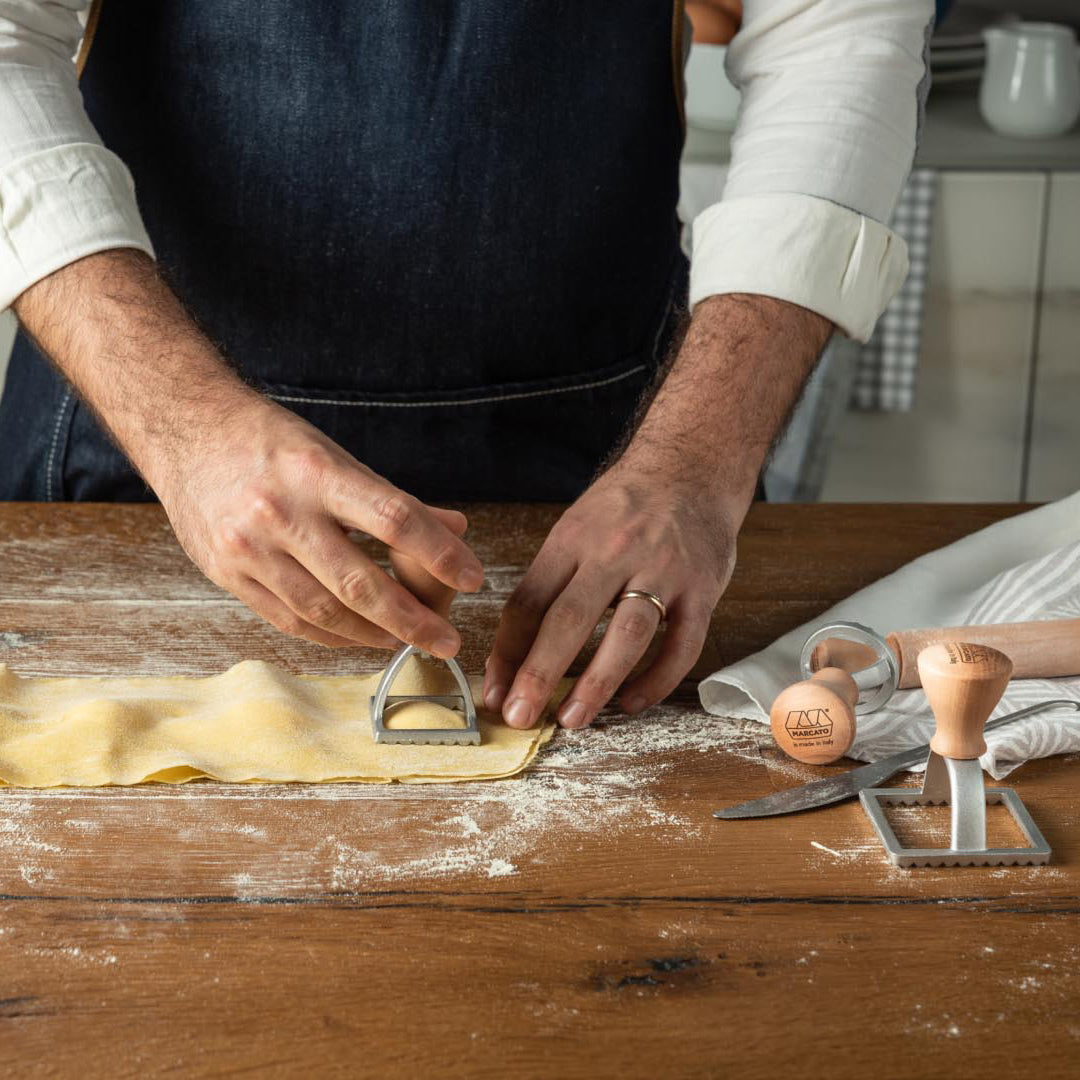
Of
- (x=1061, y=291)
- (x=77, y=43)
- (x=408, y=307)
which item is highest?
(x=77, y=43)

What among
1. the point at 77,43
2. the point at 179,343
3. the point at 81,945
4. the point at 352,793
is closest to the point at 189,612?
the point at 179,343

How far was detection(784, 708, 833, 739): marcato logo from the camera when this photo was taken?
2.49 feet

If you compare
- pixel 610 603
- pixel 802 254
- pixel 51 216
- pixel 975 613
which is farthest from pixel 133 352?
pixel 975 613

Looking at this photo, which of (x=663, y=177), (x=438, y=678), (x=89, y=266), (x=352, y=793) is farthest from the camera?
(x=663, y=177)

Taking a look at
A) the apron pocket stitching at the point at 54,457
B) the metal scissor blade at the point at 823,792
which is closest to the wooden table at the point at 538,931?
the metal scissor blade at the point at 823,792

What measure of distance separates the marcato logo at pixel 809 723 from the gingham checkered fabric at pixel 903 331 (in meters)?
1.66

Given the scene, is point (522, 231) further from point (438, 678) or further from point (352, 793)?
point (352, 793)

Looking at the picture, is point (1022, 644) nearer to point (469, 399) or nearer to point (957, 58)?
point (469, 399)

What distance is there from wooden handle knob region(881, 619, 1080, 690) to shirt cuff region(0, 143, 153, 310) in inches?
24.0

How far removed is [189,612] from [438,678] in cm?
22

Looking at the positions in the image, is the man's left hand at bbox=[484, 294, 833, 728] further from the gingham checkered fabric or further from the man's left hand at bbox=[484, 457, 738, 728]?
→ the gingham checkered fabric

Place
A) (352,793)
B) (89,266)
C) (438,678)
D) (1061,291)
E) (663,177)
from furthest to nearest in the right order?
(1061,291) < (663,177) < (89,266) < (438,678) < (352,793)

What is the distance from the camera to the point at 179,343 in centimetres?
92

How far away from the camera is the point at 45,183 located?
3.13 feet
